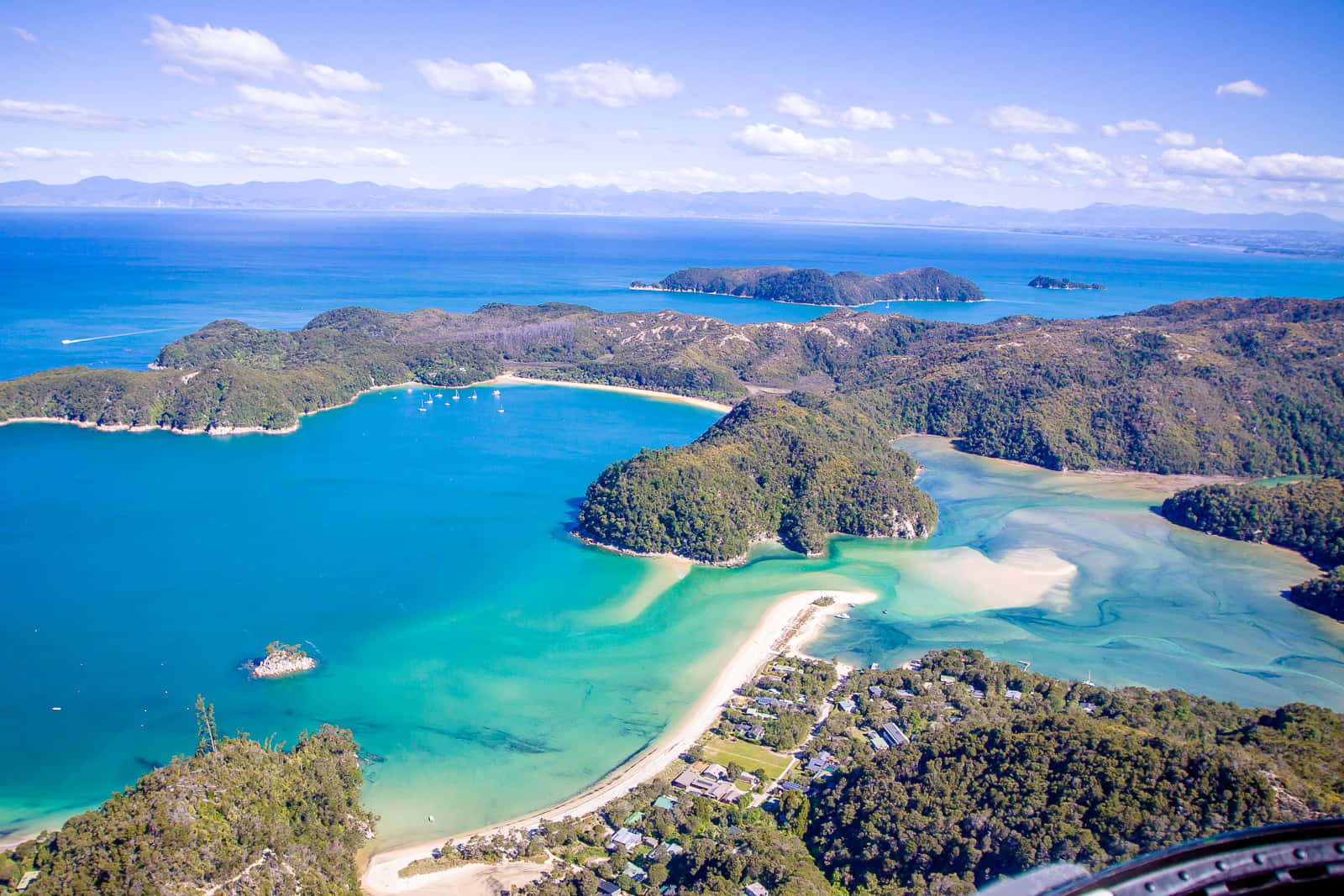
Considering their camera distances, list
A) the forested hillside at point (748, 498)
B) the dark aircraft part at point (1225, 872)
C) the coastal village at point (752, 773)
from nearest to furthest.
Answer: the dark aircraft part at point (1225, 872) < the coastal village at point (752, 773) < the forested hillside at point (748, 498)

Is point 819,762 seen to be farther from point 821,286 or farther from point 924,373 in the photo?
point 821,286

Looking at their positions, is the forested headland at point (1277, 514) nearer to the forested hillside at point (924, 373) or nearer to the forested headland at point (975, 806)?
the forested hillside at point (924, 373)

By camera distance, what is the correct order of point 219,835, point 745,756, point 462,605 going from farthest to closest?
point 462,605 → point 745,756 → point 219,835

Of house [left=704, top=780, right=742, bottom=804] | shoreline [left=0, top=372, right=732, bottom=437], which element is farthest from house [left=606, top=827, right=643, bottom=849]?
shoreline [left=0, top=372, right=732, bottom=437]

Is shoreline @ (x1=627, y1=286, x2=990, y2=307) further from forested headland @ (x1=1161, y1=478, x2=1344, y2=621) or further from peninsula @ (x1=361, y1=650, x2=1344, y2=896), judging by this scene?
peninsula @ (x1=361, y1=650, x2=1344, y2=896)

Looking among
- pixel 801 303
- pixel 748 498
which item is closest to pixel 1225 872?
pixel 748 498

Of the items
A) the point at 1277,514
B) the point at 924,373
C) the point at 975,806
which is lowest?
the point at 975,806

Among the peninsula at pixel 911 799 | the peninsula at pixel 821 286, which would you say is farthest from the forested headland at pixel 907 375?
the peninsula at pixel 821 286
